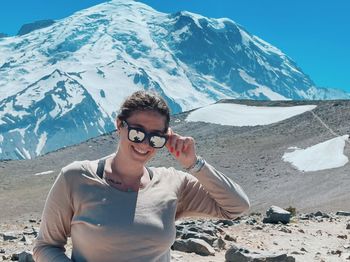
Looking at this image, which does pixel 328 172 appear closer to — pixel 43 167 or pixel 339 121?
pixel 339 121

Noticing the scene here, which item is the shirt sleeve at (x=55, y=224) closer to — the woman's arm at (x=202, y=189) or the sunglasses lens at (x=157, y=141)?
the sunglasses lens at (x=157, y=141)

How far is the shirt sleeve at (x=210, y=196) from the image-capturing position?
4.95m

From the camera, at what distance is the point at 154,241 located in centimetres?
462

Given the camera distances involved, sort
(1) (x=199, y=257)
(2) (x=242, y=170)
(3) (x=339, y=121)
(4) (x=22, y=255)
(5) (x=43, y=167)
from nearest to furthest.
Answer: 1. (4) (x=22, y=255)
2. (1) (x=199, y=257)
3. (2) (x=242, y=170)
4. (3) (x=339, y=121)
5. (5) (x=43, y=167)

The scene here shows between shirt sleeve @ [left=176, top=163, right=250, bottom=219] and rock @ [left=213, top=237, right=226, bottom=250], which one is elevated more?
shirt sleeve @ [left=176, top=163, right=250, bottom=219]

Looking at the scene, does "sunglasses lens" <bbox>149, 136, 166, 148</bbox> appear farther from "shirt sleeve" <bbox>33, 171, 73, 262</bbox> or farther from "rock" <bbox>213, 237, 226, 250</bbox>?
"rock" <bbox>213, 237, 226, 250</bbox>

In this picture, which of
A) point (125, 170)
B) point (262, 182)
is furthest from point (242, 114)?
point (125, 170)

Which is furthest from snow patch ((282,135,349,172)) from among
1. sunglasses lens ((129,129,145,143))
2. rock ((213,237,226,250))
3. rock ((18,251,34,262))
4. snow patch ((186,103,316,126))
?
sunglasses lens ((129,129,145,143))

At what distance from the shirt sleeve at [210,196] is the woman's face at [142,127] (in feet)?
1.55

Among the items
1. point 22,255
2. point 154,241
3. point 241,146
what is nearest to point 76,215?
point 154,241

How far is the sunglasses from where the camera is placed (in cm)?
466

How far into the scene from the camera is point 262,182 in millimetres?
48875

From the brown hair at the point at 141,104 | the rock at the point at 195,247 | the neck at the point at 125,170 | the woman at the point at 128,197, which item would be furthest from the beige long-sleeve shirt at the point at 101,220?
the rock at the point at 195,247

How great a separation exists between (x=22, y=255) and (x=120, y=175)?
6.57 m
